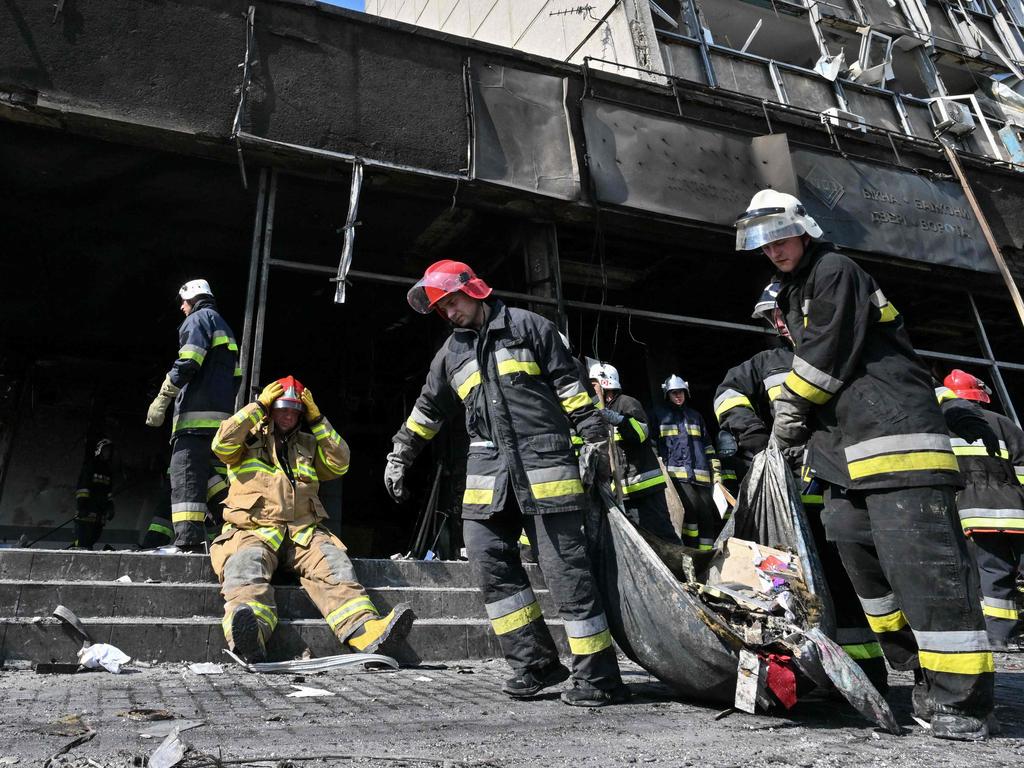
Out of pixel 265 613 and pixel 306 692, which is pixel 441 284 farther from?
pixel 265 613

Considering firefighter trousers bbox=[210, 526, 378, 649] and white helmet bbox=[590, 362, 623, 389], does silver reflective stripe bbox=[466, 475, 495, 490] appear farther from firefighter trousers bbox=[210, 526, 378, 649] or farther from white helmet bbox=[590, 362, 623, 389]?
white helmet bbox=[590, 362, 623, 389]

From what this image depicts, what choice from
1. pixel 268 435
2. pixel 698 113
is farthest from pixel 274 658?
pixel 698 113

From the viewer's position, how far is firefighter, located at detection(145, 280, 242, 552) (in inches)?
186

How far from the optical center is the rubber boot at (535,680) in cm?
296

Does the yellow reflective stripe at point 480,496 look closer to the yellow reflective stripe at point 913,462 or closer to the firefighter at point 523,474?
the firefighter at point 523,474

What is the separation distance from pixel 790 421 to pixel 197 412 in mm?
3941

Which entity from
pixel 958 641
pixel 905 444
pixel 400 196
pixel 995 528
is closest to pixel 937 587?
pixel 958 641

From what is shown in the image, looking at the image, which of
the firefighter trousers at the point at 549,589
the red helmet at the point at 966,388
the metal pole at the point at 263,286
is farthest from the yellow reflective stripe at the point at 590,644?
the red helmet at the point at 966,388

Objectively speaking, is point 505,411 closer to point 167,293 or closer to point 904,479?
point 904,479

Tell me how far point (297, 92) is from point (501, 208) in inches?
83.2

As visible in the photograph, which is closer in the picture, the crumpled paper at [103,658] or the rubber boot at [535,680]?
the rubber boot at [535,680]

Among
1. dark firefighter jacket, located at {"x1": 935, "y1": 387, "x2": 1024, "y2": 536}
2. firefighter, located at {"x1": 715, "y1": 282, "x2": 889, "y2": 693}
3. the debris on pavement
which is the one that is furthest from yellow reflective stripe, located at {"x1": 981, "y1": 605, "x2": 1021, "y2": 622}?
the debris on pavement

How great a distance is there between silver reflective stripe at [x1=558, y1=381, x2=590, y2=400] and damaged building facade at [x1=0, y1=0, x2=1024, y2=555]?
322cm

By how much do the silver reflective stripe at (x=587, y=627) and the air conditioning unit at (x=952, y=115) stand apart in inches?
504
